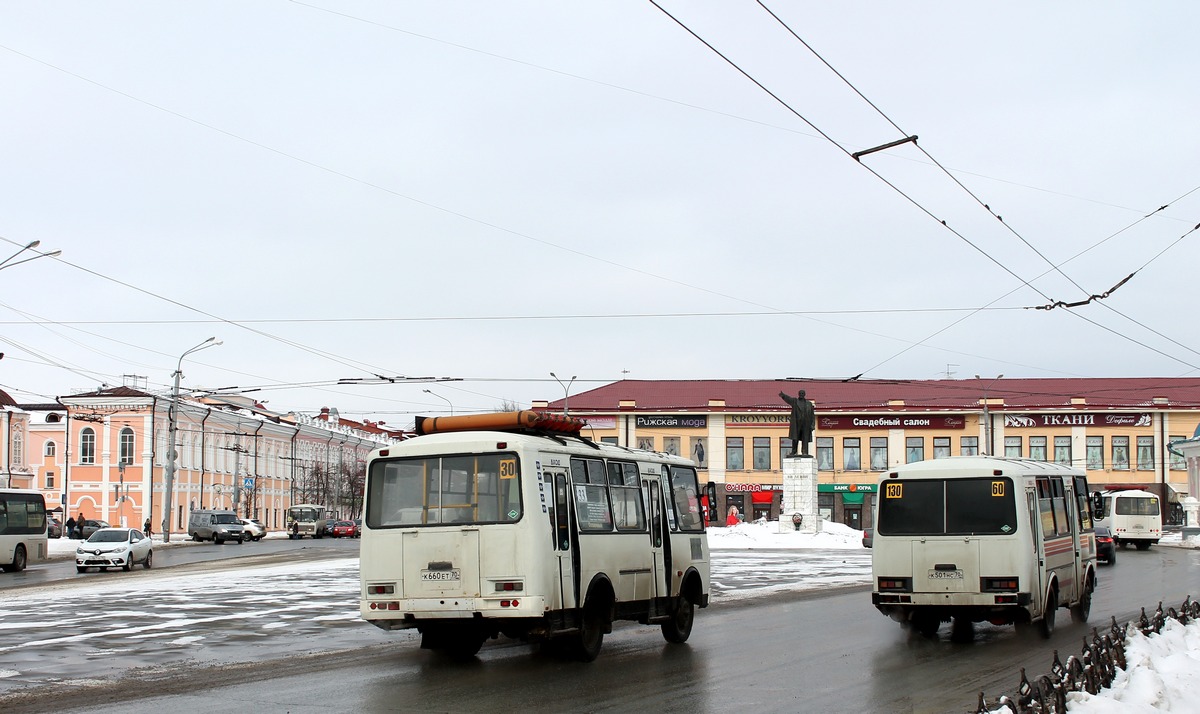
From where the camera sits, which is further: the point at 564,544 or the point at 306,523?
the point at 306,523

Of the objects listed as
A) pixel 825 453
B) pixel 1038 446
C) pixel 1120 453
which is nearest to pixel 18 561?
pixel 825 453

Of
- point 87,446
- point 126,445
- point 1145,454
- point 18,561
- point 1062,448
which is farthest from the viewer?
point 87,446

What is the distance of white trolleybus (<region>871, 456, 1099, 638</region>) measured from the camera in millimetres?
16625

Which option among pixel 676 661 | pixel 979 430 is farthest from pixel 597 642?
pixel 979 430

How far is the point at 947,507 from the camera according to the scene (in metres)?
17.2

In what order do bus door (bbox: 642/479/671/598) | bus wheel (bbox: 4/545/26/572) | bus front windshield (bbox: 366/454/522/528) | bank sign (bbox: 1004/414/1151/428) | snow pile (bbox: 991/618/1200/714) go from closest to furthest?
snow pile (bbox: 991/618/1200/714) < bus front windshield (bbox: 366/454/522/528) < bus door (bbox: 642/479/671/598) < bus wheel (bbox: 4/545/26/572) < bank sign (bbox: 1004/414/1151/428)

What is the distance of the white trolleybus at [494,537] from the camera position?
44.7ft

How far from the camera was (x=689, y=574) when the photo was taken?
17.5m

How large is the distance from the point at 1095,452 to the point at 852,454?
16817 mm

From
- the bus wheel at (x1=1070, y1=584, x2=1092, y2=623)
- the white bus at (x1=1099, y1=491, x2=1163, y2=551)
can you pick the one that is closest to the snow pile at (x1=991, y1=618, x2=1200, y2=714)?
the bus wheel at (x1=1070, y1=584, x2=1092, y2=623)

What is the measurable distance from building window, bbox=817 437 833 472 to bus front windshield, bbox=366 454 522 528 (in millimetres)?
80474

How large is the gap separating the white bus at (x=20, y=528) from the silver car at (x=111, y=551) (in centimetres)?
241

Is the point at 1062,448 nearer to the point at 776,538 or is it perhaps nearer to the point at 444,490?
the point at 776,538

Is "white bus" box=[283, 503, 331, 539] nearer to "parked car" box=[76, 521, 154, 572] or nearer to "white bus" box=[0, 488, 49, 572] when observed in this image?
"white bus" box=[0, 488, 49, 572]
